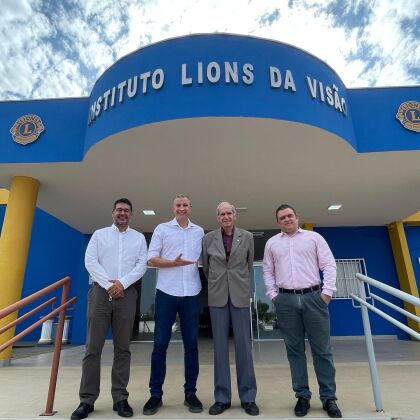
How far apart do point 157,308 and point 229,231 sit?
32.3 inches

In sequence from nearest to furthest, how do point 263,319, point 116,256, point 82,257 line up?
point 116,256 → point 263,319 → point 82,257

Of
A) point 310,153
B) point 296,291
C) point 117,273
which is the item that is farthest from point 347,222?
point 117,273

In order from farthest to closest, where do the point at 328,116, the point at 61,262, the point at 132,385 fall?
the point at 61,262 → the point at 328,116 → the point at 132,385

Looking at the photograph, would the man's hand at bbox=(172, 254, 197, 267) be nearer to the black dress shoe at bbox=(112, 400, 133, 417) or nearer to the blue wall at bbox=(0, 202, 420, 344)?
the black dress shoe at bbox=(112, 400, 133, 417)

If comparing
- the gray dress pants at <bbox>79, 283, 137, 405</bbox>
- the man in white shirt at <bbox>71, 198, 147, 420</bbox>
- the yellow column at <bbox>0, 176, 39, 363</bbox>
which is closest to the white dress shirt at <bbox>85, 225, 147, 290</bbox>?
the man in white shirt at <bbox>71, 198, 147, 420</bbox>

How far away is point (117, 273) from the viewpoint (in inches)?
96.6

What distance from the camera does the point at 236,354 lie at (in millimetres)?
2334

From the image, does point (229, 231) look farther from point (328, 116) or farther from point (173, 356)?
point (173, 356)

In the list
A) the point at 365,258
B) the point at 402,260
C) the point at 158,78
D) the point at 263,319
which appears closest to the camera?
the point at 158,78

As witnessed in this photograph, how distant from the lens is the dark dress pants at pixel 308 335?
2.27 metres

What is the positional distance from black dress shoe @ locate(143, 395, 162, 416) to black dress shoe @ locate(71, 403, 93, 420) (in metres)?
0.38

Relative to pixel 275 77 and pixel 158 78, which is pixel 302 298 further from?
pixel 158 78

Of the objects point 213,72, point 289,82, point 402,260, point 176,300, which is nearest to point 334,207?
point 402,260

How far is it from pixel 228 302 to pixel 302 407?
0.85 metres
